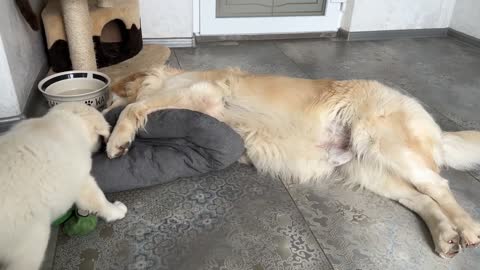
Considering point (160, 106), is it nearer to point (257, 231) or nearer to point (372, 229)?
point (257, 231)

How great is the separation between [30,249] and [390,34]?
14.0 ft

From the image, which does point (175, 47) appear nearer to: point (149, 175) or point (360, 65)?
point (360, 65)

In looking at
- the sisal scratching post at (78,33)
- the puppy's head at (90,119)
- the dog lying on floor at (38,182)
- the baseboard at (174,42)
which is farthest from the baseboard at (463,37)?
the dog lying on floor at (38,182)

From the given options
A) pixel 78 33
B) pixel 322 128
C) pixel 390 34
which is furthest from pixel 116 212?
pixel 390 34

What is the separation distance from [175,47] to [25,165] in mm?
2824

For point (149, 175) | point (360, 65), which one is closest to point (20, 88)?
point (149, 175)

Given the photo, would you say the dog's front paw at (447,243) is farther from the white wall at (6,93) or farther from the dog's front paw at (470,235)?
the white wall at (6,93)

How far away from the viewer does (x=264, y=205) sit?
1783 millimetres

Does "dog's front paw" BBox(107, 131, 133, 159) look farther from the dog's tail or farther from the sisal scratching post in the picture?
the dog's tail

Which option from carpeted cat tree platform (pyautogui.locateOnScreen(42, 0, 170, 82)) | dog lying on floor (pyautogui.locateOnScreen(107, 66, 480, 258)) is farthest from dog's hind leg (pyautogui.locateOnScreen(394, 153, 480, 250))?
carpeted cat tree platform (pyautogui.locateOnScreen(42, 0, 170, 82))

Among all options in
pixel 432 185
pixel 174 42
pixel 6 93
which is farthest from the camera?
pixel 174 42

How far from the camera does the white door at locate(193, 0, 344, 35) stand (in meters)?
3.91

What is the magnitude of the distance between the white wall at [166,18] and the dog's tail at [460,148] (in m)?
2.62

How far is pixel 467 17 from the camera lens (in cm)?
436
